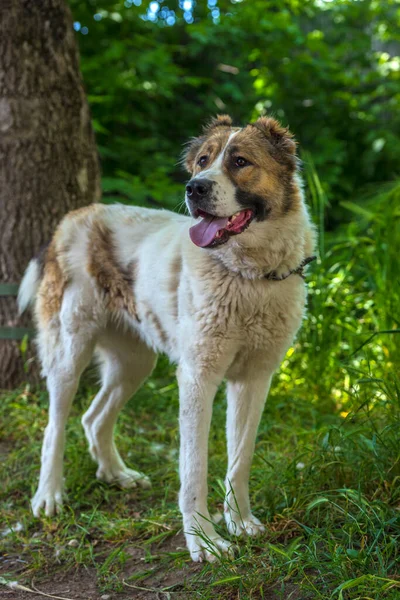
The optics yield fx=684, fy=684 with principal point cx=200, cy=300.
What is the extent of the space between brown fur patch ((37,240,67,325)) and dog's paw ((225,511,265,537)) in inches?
57.7

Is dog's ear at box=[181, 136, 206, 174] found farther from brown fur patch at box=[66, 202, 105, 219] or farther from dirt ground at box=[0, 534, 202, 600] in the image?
dirt ground at box=[0, 534, 202, 600]

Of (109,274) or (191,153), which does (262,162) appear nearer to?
(191,153)

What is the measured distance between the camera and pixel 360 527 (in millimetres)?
2701

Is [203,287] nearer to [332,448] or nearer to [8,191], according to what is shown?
[332,448]

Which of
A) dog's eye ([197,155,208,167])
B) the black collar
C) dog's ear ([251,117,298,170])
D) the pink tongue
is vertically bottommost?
the black collar

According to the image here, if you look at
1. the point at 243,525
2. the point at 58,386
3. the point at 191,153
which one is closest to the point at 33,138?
the point at 191,153

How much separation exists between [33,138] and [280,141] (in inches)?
84.3

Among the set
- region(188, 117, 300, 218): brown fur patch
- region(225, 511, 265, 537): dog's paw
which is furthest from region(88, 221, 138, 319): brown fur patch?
region(225, 511, 265, 537): dog's paw

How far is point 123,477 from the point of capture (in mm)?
3793

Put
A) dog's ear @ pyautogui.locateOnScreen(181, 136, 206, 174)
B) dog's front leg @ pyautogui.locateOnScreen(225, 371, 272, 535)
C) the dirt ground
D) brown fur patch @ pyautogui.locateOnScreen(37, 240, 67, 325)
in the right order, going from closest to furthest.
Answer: the dirt ground
dog's front leg @ pyautogui.locateOnScreen(225, 371, 272, 535)
dog's ear @ pyautogui.locateOnScreen(181, 136, 206, 174)
brown fur patch @ pyautogui.locateOnScreen(37, 240, 67, 325)

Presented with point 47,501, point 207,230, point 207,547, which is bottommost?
point 47,501

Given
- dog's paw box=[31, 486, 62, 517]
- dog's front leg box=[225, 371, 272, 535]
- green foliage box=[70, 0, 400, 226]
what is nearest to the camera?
dog's front leg box=[225, 371, 272, 535]

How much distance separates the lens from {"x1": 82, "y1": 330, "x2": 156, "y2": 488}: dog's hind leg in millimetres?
3834

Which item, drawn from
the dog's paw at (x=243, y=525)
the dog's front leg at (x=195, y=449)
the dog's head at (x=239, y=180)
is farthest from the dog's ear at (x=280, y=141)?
the dog's paw at (x=243, y=525)
